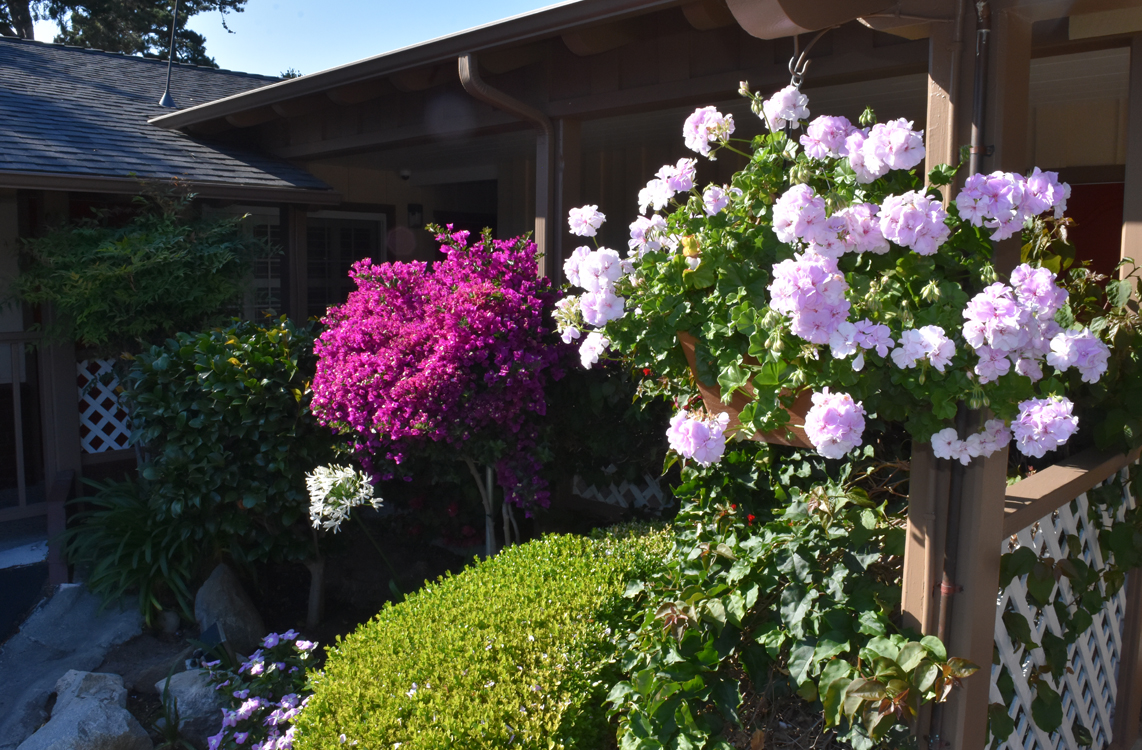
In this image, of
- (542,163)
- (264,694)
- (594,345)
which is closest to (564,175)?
(542,163)

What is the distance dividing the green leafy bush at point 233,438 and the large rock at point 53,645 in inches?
25.7

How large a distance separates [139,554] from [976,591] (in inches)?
179

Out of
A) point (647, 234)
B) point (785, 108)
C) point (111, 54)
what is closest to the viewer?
point (785, 108)

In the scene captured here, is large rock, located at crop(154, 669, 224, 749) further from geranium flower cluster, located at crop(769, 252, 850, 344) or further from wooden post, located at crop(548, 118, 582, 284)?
geranium flower cluster, located at crop(769, 252, 850, 344)

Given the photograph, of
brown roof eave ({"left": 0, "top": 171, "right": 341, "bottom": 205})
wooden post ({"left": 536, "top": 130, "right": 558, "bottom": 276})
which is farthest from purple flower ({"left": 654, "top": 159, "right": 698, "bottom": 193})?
brown roof eave ({"left": 0, "top": 171, "right": 341, "bottom": 205})

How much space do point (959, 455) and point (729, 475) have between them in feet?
3.83

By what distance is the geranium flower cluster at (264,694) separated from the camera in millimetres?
3328

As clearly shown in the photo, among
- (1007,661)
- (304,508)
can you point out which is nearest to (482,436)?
(304,508)

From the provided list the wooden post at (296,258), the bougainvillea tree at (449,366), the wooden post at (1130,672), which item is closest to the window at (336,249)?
the wooden post at (296,258)

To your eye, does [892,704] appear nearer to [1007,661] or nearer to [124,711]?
[1007,661]

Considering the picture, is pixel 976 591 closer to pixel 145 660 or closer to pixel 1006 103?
pixel 1006 103

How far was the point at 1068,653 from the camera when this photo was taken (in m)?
2.48

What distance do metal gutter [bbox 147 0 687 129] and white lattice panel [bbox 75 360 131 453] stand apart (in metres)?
2.22

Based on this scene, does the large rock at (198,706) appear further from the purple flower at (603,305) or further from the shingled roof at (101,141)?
the shingled roof at (101,141)
